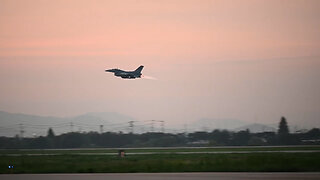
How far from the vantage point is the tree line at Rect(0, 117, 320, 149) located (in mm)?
79125

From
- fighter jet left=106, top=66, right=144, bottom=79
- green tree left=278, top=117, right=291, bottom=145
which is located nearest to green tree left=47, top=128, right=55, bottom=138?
fighter jet left=106, top=66, right=144, bottom=79

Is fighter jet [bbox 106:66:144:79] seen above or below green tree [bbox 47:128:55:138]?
above

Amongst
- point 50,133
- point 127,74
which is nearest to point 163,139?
point 50,133

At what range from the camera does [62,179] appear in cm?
2516

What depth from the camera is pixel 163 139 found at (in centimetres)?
8575

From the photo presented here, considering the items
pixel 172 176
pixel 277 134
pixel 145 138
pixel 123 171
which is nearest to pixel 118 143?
pixel 145 138

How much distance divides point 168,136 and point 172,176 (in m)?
62.6

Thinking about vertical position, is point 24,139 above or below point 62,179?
above

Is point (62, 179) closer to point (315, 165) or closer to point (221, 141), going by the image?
point (315, 165)

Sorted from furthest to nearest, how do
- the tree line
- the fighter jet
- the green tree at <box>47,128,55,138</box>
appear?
the green tree at <box>47,128,55,138</box> → the tree line → the fighter jet

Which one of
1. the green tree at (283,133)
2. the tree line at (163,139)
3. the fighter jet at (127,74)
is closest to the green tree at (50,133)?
the tree line at (163,139)

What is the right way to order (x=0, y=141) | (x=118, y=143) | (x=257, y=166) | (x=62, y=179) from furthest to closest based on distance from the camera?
1. (x=118, y=143)
2. (x=0, y=141)
3. (x=257, y=166)
4. (x=62, y=179)

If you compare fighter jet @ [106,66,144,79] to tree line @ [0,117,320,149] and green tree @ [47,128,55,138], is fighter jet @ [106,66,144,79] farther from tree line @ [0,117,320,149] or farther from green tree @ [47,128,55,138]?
green tree @ [47,128,55,138]

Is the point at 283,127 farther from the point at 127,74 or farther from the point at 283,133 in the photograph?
the point at 127,74
